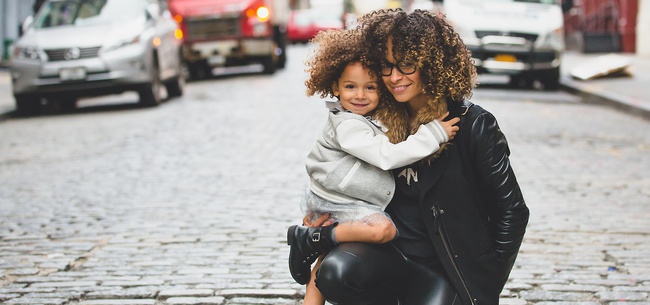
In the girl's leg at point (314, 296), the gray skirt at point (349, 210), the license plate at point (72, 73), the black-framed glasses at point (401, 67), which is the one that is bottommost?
the license plate at point (72, 73)

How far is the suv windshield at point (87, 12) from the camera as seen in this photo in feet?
47.5

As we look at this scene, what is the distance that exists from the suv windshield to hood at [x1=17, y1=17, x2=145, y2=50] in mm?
213

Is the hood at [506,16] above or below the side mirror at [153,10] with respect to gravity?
below

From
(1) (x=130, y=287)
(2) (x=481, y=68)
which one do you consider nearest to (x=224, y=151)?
(1) (x=130, y=287)

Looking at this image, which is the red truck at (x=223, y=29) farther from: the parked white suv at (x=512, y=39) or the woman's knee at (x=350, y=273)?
the woman's knee at (x=350, y=273)

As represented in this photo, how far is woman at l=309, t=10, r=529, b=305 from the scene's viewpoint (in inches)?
117

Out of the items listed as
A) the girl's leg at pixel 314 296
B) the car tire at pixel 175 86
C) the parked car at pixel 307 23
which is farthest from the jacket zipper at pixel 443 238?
the parked car at pixel 307 23

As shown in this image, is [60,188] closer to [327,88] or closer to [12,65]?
[327,88]

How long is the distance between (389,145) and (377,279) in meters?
0.42

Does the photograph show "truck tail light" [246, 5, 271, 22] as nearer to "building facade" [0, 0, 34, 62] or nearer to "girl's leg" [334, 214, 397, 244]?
"building facade" [0, 0, 34, 62]

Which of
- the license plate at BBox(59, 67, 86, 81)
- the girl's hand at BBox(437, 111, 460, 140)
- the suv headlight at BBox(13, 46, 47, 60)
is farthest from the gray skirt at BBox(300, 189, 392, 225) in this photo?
the suv headlight at BBox(13, 46, 47, 60)

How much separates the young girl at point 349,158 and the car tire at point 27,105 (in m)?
11.6

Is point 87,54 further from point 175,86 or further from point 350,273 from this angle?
point 350,273

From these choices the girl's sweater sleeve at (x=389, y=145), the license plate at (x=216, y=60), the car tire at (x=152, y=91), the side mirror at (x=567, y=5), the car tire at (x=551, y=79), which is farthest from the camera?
the license plate at (x=216, y=60)
